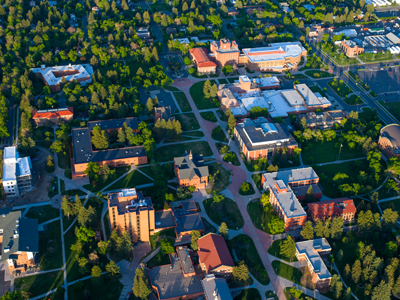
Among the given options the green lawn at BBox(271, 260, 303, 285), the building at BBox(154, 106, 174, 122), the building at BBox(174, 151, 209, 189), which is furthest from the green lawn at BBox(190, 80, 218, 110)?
the green lawn at BBox(271, 260, 303, 285)

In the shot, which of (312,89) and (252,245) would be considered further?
(312,89)

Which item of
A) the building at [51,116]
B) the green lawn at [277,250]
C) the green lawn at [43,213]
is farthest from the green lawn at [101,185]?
the green lawn at [277,250]

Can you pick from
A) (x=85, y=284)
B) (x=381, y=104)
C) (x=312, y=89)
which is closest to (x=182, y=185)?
(x=85, y=284)

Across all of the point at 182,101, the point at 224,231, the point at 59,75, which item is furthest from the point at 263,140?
the point at 59,75

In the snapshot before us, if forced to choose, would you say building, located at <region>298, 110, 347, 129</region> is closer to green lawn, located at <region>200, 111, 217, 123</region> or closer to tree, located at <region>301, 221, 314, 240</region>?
green lawn, located at <region>200, 111, 217, 123</region>

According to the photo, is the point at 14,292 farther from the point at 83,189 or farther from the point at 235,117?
the point at 235,117

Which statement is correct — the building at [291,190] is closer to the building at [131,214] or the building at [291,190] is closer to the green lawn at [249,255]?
the green lawn at [249,255]

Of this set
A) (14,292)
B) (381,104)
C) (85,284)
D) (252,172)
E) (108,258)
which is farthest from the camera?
(381,104)
